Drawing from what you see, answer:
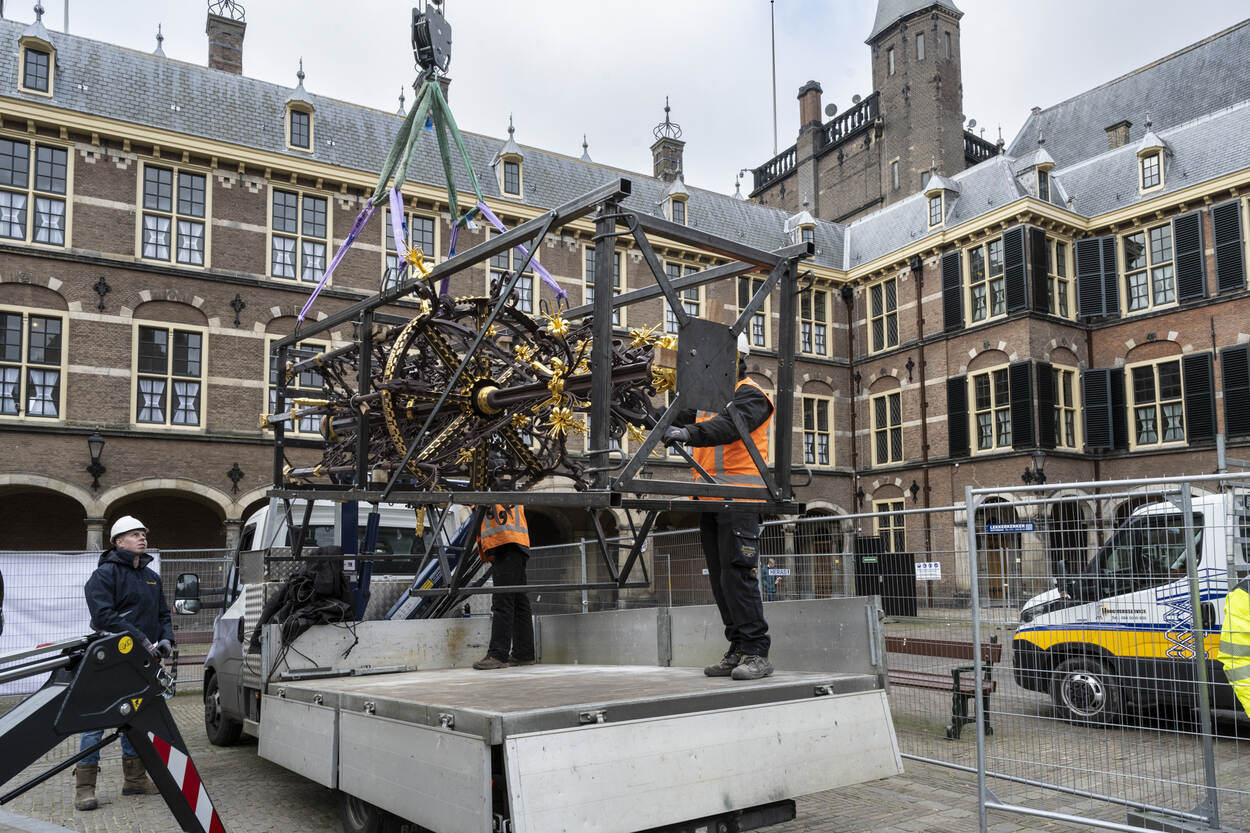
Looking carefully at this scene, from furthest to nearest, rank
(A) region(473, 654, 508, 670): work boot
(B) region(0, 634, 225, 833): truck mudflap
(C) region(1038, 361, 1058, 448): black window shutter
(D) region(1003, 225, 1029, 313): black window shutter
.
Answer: (D) region(1003, 225, 1029, 313): black window shutter → (C) region(1038, 361, 1058, 448): black window shutter → (A) region(473, 654, 508, 670): work boot → (B) region(0, 634, 225, 833): truck mudflap

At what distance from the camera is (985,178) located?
2738 centimetres

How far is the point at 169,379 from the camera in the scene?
66.5 ft

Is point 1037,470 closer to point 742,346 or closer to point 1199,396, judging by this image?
point 1199,396

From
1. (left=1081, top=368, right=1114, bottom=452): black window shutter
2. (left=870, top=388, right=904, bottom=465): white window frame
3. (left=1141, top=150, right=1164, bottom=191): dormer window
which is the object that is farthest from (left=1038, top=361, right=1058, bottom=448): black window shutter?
(left=1141, top=150, right=1164, bottom=191): dormer window

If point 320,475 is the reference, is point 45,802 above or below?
below

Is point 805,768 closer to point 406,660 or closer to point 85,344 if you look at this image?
point 406,660

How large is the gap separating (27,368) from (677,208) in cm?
A: 1762

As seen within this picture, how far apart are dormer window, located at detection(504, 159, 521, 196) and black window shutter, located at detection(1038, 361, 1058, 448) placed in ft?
48.5

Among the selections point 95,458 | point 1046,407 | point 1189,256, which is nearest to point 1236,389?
point 1189,256

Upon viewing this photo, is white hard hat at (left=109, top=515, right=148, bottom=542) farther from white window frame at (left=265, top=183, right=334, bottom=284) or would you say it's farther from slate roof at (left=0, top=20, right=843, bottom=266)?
slate roof at (left=0, top=20, right=843, bottom=266)

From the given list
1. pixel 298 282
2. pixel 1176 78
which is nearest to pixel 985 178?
pixel 1176 78

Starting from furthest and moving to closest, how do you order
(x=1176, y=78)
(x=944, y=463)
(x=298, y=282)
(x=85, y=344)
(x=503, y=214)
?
(x=1176, y=78) → (x=944, y=463) → (x=503, y=214) → (x=298, y=282) → (x=85, y=344)

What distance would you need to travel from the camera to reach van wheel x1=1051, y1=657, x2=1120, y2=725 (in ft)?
15.8

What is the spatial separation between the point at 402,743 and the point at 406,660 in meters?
2.88
